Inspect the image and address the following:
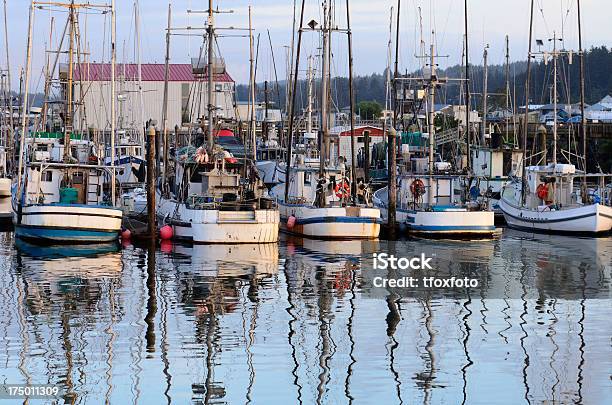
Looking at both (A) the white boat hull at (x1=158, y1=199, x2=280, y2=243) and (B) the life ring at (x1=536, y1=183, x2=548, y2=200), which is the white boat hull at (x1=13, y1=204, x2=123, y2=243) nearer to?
(A) the white boat hull at (x1=158, y1=199, x2=280, y2=243)

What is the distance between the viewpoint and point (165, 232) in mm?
39812

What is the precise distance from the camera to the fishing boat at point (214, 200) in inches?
1527

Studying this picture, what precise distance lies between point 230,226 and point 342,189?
6.58 m

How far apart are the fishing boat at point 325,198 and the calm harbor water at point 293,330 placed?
3967 mm

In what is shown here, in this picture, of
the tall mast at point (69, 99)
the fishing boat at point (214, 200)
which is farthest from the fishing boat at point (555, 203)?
the tall mast at point (69, 99)

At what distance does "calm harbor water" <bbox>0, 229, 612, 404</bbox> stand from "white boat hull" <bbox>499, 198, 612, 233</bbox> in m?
7.84

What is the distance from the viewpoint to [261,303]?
27312mm

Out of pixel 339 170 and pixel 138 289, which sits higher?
pixel 339 170

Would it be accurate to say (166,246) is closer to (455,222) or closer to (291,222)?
(291,222)

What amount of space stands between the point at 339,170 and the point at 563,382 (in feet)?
84.8

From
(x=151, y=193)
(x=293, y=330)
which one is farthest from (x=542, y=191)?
(x=293, y=330)

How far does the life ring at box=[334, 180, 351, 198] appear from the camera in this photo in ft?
144

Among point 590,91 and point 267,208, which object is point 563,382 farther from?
point 590,91

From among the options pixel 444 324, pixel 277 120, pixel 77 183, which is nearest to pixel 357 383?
pixel 444 324
